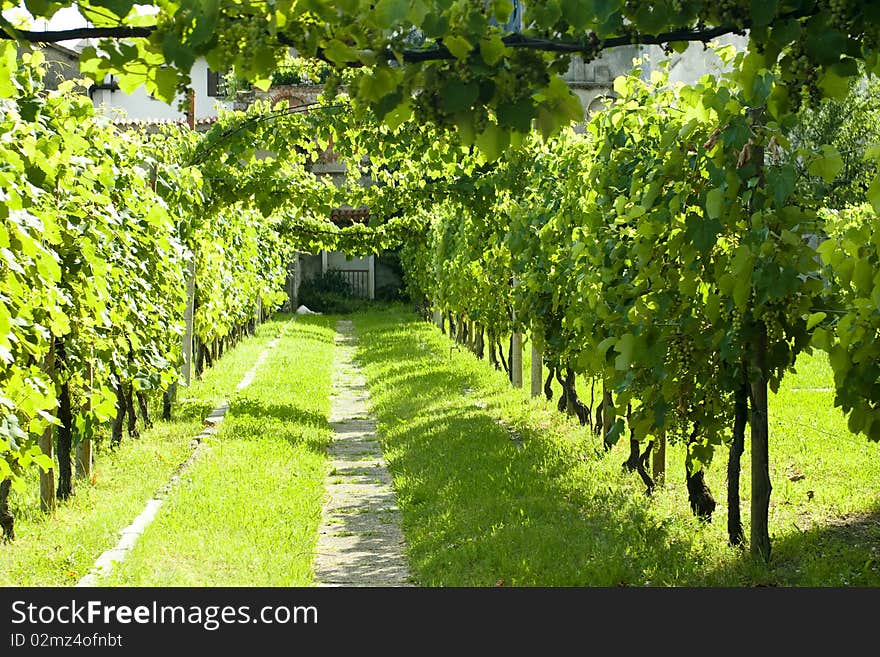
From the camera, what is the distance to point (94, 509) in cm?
657

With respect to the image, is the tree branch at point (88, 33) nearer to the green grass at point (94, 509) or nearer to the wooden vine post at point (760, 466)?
the green grass at point (94, 509)

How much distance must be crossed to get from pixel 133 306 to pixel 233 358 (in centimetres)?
913

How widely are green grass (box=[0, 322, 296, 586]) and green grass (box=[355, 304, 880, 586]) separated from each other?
1.59m

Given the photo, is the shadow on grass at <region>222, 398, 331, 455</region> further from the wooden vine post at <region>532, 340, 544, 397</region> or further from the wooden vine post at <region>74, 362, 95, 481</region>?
the wooden vine post at <region>532, 340, 544, 397</region>

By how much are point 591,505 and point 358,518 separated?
1.39m

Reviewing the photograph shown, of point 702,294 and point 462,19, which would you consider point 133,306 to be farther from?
point 462,19

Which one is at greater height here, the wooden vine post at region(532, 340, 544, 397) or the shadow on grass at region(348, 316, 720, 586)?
the wooden vine post at region(532, 340, 544, 397)

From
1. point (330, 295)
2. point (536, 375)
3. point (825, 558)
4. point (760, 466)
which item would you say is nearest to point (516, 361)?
point (536, 375)

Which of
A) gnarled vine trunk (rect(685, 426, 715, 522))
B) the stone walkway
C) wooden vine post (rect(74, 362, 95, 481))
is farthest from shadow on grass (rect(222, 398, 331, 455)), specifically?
gnarled vine trunk (rect(685, 426, 715, 522))

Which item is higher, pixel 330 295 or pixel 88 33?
pixel 88 33

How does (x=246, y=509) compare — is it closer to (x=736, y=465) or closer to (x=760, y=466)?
(x=736, y=465)

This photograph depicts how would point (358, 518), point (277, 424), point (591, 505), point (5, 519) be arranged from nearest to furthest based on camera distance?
point (5, 519), point (591, 505), point (358, 518), point (277, 424)

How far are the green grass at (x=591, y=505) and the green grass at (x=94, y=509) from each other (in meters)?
1.59

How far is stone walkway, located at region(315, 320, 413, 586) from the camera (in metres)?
5.60
